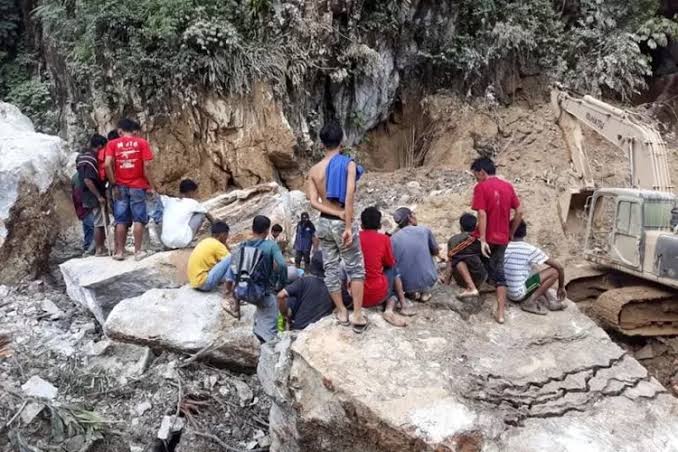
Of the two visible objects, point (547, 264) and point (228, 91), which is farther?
point (228, 91)

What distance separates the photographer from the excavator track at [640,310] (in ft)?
23.1

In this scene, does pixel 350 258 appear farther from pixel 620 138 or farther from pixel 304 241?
pixel 620 138

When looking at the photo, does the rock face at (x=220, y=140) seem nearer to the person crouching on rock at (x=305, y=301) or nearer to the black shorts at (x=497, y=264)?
the person crouching on rock at (x=305, y=301)

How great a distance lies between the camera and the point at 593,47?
1330 centimetres

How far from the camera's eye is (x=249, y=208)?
8.80 meters

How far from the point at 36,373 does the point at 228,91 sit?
589 centimetres

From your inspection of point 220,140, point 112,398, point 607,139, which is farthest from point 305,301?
point 220,140

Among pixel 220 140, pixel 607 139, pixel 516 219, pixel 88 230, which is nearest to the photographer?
pixel 516 219

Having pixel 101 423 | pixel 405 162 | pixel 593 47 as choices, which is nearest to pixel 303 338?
pixel 101 423

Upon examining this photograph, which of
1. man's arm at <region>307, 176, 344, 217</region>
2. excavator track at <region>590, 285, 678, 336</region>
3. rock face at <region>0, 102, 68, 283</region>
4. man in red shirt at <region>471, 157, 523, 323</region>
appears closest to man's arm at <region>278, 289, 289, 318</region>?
man's arm at <region>307, 176, 344, 217</region>

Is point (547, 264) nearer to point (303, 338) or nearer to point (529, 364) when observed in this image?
point (529, 364)

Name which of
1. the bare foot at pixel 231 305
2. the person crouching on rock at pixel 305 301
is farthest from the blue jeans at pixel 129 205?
the person crouching on rock at pixel 305 301

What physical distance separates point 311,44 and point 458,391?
26.3 feet

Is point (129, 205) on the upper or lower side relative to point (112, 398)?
upper
